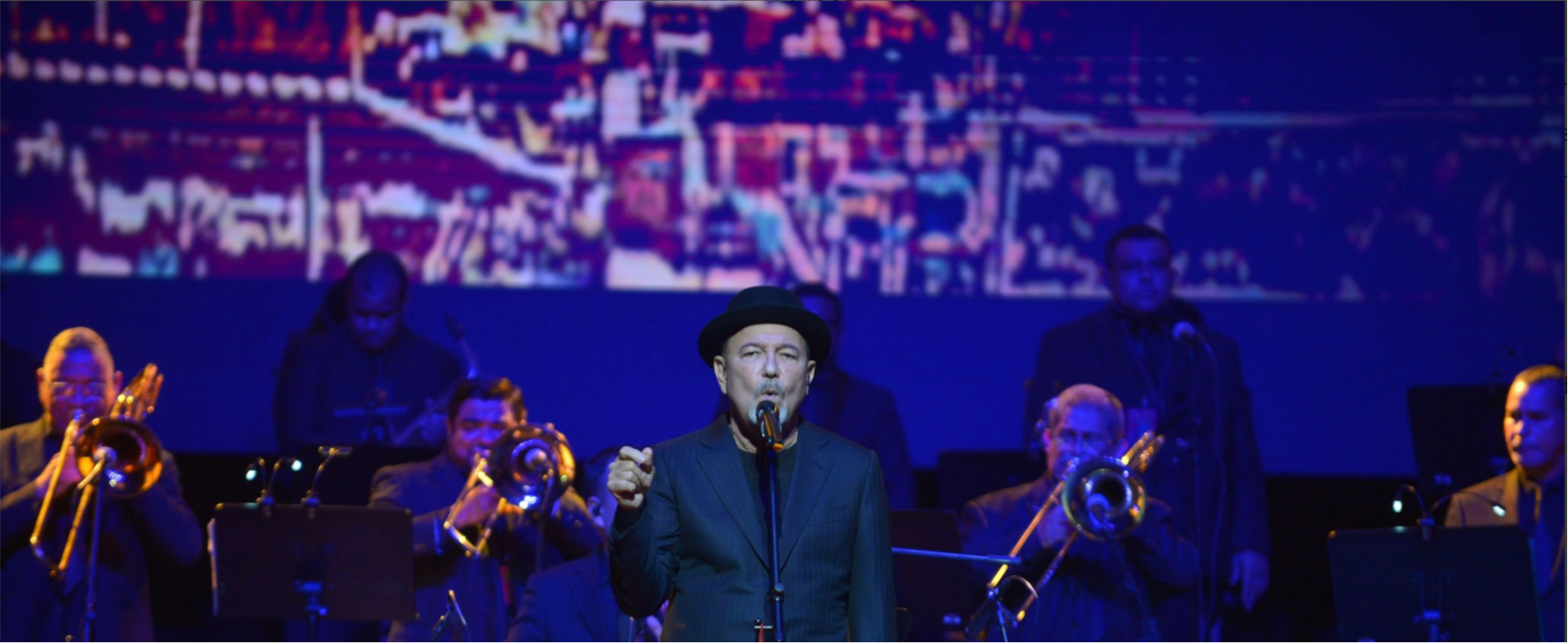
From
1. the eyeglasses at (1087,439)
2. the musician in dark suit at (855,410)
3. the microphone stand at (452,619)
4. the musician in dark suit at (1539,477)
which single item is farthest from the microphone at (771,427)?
the musician in dark suit at (1539,477)

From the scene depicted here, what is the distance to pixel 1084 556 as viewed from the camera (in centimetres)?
668

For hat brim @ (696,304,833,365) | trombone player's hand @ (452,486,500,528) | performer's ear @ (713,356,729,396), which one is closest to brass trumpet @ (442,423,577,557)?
trombone player's hand @ (452,486,500,528)

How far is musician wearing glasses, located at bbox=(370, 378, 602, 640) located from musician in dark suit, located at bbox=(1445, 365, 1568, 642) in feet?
11.9

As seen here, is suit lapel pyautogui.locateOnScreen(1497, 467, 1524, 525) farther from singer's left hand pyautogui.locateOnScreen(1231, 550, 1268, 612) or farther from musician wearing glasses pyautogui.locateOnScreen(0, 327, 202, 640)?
musician wearing glasses pyautogui.locateOnScreen(0, 327, 202, 640)

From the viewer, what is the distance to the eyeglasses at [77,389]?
652cm

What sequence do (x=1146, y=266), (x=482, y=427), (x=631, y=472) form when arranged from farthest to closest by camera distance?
Result: (x=1146, y=266), (x=482, y=427), (x=631, y=472)

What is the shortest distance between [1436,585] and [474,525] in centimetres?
371

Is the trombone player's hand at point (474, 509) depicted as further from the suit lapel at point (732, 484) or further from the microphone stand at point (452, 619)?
the suit lapel at point (732, 484)

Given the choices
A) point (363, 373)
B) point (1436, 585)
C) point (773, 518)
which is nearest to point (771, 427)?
point (773, 518)

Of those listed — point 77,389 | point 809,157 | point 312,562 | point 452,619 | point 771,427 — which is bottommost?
point 452,619

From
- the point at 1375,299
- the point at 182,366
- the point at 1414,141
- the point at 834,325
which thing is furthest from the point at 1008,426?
the point at 182,366

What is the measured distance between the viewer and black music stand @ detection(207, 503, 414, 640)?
6.05 m

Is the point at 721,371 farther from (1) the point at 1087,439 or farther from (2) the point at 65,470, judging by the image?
(2) the point at 65,470

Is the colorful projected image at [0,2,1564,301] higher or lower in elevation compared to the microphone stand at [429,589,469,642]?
higher
